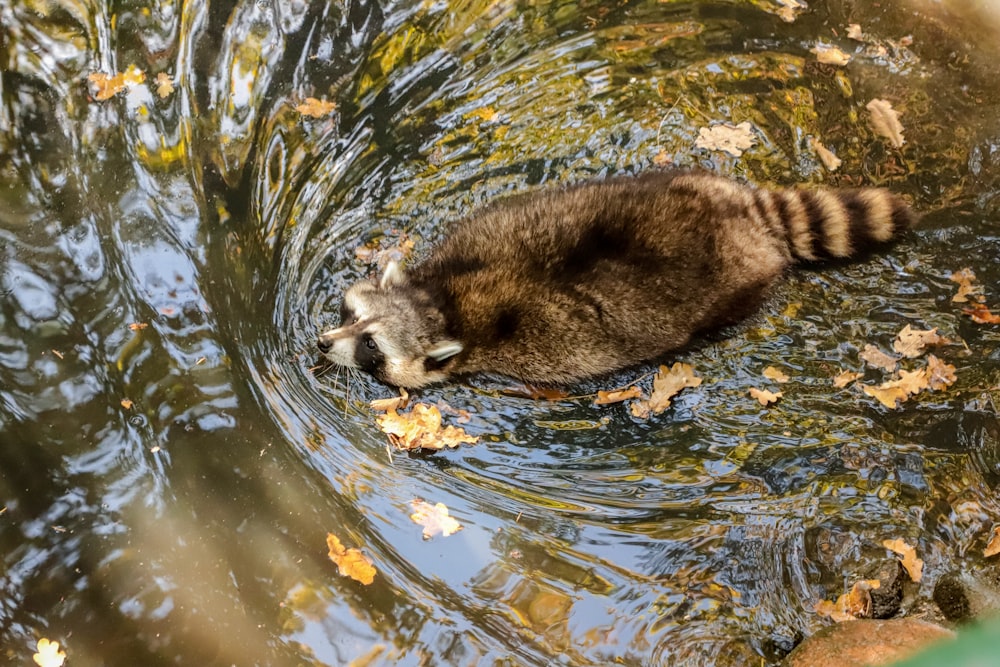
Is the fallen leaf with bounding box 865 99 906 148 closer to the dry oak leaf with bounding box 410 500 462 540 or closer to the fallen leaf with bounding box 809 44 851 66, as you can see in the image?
the fallen leaf with bounding box 809 44 851 66

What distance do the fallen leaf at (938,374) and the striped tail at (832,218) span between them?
2.96ft

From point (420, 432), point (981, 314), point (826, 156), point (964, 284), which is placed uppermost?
point (826, 156)

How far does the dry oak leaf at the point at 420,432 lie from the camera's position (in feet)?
15.5

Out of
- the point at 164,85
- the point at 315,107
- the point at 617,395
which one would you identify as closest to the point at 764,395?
the point at 617,395

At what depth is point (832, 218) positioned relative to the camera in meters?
4.95

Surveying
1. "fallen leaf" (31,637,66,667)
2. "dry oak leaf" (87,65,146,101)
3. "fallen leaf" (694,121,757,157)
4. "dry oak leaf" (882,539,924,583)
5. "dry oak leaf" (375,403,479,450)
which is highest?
"dry oak leaf" (87,65,146,101)

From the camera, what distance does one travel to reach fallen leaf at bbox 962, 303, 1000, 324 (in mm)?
4871

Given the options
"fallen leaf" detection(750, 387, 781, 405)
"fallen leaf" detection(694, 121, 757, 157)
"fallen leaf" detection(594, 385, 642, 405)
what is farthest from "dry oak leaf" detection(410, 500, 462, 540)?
"fallen leaf" detection(694, 121, 757, 157)

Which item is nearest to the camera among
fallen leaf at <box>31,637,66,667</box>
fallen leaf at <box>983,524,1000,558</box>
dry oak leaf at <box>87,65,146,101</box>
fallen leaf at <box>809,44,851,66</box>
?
fallen leaf at <box>31,637,66,667</box>

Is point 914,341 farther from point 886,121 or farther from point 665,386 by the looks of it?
point 886,121

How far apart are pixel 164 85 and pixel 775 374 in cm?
499

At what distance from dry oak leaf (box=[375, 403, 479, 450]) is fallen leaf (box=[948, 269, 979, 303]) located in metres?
3.42

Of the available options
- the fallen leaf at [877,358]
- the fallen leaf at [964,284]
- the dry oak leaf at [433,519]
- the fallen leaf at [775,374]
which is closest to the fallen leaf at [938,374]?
the fallen leaf at [877,358]

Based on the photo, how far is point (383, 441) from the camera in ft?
15.5
